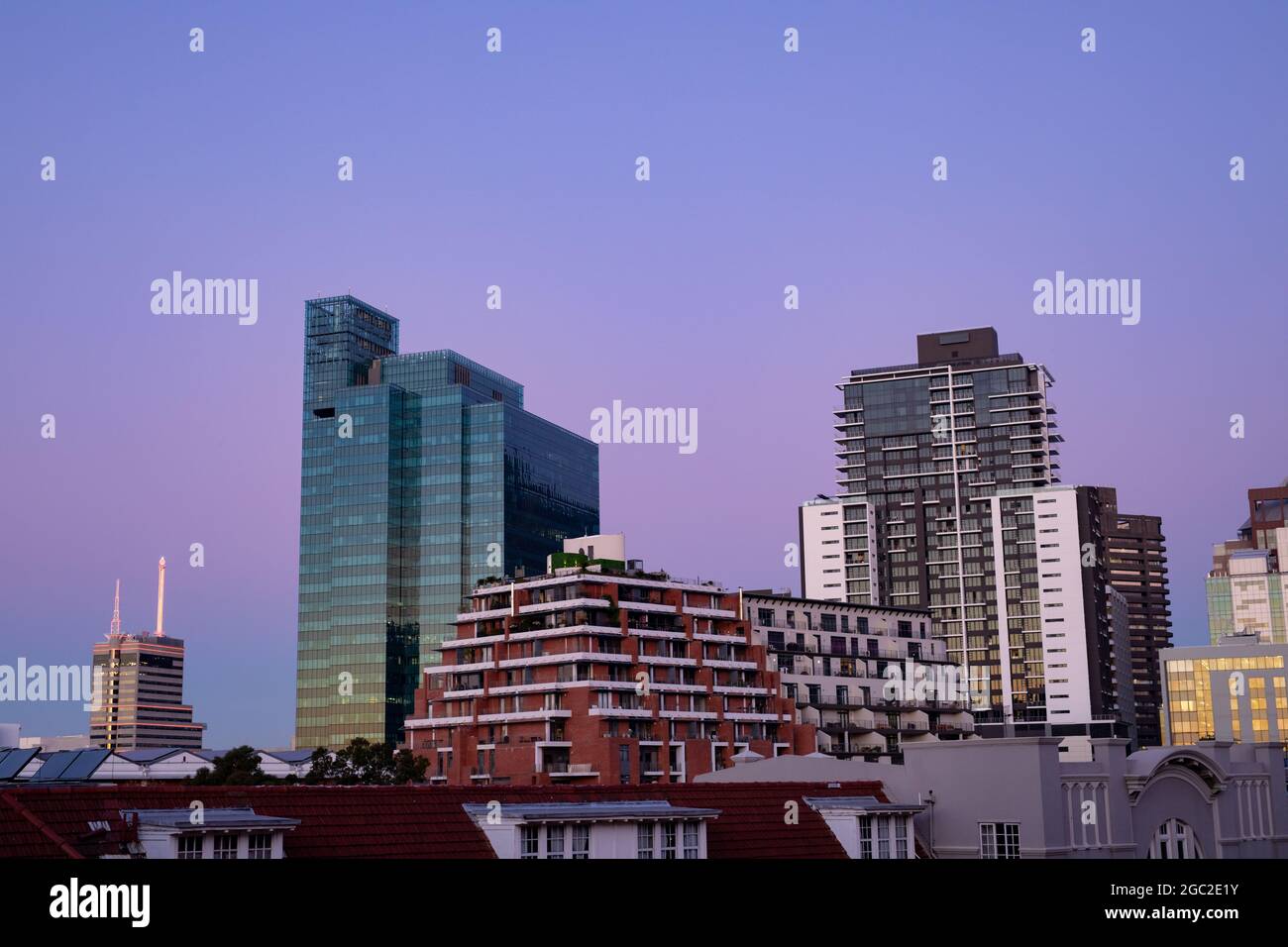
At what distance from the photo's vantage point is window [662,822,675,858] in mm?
53031

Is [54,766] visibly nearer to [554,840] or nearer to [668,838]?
[554,840]

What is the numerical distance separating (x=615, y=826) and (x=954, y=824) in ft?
69.9

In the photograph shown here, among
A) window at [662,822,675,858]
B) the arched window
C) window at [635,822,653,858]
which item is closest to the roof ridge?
window at [635,822,653,858]

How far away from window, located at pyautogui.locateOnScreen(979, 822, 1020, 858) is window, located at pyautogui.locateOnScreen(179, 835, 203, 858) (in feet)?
124

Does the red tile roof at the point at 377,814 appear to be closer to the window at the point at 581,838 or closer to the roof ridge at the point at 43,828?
the roof ridge at the point at 43,828

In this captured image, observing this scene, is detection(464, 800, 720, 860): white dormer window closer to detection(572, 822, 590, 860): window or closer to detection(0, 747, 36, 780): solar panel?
detection(572, 822, 590, 860): window

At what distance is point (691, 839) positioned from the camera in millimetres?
54500

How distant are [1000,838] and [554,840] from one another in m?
25.3

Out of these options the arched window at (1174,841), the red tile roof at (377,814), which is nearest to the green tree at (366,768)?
the red tile roof at (377,814)

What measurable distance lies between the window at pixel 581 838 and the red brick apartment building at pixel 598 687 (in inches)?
3787

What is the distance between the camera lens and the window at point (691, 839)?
2124 inches

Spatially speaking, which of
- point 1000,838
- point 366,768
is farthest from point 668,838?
point 366,768
